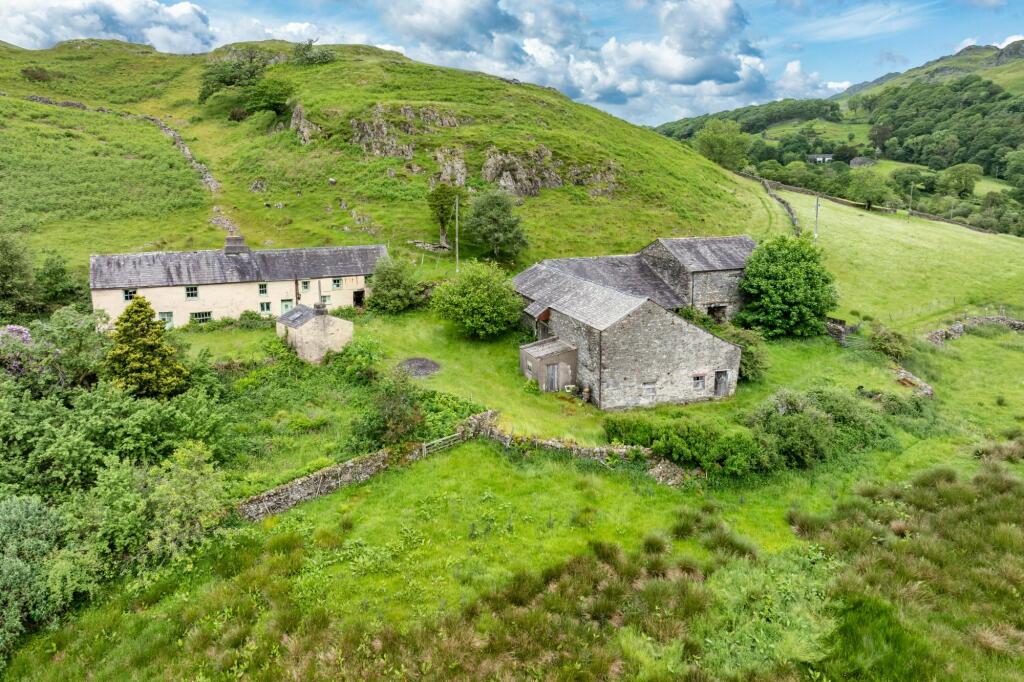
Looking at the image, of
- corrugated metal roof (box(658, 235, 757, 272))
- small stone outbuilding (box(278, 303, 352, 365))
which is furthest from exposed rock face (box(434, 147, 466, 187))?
small stone outbuilding (box(278, 303, 352, 365))

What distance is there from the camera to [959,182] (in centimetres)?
9744

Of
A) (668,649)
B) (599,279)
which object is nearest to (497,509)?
(668,649)

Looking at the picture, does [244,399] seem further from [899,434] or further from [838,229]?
[838,229]

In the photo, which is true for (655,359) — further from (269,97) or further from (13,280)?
(269,97)

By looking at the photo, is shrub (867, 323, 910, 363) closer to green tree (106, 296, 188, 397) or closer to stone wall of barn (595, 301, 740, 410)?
stone wall of barn (595, 301, 740, 410)

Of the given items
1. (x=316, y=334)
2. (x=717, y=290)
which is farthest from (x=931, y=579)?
(x=316, y=334)

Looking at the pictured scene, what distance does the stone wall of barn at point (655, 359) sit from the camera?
86.9 feet

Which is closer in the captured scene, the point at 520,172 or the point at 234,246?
the point at 234,246

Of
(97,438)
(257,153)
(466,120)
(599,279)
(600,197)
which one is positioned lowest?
(97,438)

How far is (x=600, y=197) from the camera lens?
210ft

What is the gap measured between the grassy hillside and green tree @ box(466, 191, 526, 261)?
3.18 meters

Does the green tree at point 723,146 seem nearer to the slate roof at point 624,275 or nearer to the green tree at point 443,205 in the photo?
the green tree at point 443,205

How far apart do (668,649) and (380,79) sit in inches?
3524

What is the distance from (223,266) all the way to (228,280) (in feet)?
4.71
